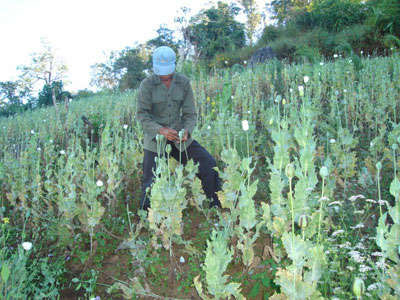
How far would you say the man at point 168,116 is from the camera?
10.5 feet

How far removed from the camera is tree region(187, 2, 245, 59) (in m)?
24.8

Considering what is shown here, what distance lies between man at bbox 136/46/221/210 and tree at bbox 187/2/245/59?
21.3m

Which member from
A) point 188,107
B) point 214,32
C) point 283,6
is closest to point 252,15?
point 283,6

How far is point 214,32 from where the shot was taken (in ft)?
89.7

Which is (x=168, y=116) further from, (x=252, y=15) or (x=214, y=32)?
(x=252, y=15)

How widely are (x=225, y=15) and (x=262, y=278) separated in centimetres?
2976

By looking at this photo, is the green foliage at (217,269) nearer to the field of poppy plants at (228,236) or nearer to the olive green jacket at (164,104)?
the field of poppy plants at (228,236)

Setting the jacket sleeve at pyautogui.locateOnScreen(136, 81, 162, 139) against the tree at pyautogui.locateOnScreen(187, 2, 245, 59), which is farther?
the tree at pyautogui.locateOnScreen(187, 2, 245, 59)

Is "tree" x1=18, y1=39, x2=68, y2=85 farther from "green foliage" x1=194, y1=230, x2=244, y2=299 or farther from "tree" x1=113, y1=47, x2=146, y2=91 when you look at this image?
"green foliage" x1=194, y1=230, x2=244, y2=299

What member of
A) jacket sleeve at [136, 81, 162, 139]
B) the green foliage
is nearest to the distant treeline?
jacket sleeve at [136, 81, 162, 139]

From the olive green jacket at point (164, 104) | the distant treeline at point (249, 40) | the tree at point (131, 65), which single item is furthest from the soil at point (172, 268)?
the tree at point (131, 65)

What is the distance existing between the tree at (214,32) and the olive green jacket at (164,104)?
21284 millimetres

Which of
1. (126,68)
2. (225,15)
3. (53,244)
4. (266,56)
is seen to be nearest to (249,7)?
(225,15)

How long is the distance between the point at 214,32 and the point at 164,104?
84.2 ft
